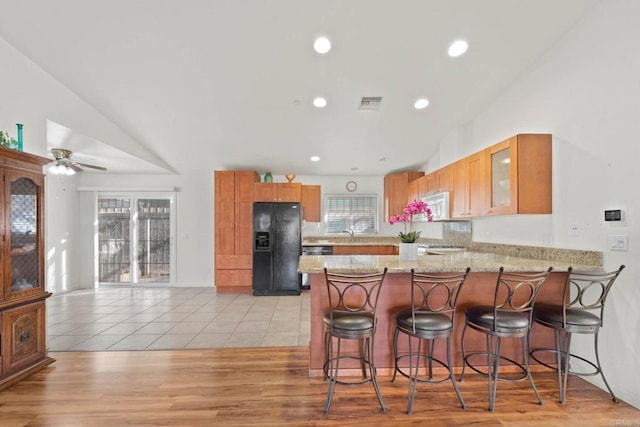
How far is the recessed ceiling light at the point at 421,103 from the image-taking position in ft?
11.7

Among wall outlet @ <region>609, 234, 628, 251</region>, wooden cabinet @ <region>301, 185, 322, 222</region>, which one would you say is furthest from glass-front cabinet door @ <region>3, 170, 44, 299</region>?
wall outlet @ <region>609, 234, 628, 251</region>

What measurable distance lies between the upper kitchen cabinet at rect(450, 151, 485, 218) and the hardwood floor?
1728 mm

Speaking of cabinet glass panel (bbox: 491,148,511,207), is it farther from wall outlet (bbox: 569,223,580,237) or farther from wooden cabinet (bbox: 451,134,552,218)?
wall outlet (bbox: 569,223,580,237)

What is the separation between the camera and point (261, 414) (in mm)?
1971

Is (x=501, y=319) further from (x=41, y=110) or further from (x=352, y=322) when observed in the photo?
(x=41, y=110)

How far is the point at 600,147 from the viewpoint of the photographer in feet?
7.48

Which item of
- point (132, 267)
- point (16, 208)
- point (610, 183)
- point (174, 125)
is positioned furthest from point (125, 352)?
point (610, 183)

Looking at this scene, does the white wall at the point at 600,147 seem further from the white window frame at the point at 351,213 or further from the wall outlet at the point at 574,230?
the white window frame at the point at 351,213

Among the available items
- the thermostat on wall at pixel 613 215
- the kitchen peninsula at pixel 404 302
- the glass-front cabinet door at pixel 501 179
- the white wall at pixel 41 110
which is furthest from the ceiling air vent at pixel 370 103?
the white wall at pixel 41 110

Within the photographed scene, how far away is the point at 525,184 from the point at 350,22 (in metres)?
2.16

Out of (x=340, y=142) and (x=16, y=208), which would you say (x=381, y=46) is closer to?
(x=340, y=142)

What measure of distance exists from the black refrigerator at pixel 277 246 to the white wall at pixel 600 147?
3.60m

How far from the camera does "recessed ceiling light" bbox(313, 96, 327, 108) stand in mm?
3531

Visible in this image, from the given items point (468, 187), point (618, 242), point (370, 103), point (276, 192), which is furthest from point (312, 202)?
point (618, 242)
